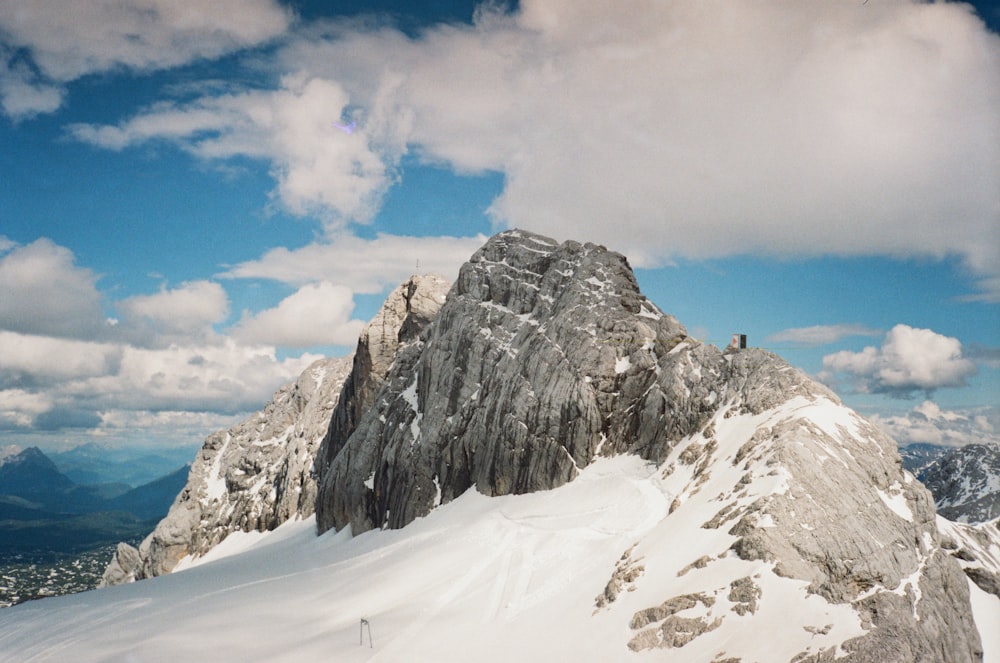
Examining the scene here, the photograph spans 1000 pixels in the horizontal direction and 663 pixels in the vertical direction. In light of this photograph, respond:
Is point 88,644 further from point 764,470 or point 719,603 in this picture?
point 764,470

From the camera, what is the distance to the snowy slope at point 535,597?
2488 centimetres

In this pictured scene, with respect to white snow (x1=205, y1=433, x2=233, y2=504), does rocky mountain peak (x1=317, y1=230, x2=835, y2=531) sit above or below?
above

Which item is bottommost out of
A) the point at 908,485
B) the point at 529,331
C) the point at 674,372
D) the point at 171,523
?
the point at 171,523

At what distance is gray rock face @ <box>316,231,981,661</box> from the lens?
2562cm

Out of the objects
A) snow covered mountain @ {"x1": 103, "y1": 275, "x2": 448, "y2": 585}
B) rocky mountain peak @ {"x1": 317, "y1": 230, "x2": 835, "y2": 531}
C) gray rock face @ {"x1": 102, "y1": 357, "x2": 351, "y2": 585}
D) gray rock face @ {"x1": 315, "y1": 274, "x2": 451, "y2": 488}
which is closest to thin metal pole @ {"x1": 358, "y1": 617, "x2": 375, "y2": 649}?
rocky mountain peak @ {"x1": 317, "y1": 230, "x2": 835, "y2": 531}

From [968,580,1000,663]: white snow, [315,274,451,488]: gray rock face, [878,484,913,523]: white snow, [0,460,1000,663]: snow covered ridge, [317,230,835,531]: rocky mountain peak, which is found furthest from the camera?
[315,274,451,488]: gray rock face

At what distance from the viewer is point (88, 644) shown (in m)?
39.8

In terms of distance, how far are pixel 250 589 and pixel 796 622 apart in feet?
156

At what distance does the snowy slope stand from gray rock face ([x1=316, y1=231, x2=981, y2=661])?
11.2 inches

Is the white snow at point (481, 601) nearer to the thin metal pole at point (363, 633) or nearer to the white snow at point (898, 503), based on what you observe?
the thin metal pole at point (363, 633)

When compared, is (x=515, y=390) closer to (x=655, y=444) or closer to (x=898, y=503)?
(x=655, y=444)

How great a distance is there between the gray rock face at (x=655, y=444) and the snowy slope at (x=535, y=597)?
0.93 ft

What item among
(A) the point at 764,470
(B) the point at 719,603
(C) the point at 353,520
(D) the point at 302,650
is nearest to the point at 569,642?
(B) the point at 719,603

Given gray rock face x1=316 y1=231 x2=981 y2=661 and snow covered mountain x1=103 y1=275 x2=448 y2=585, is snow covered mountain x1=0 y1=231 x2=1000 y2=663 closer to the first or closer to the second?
gray rock face x1=316 y1=231 x2=981 y2=661
